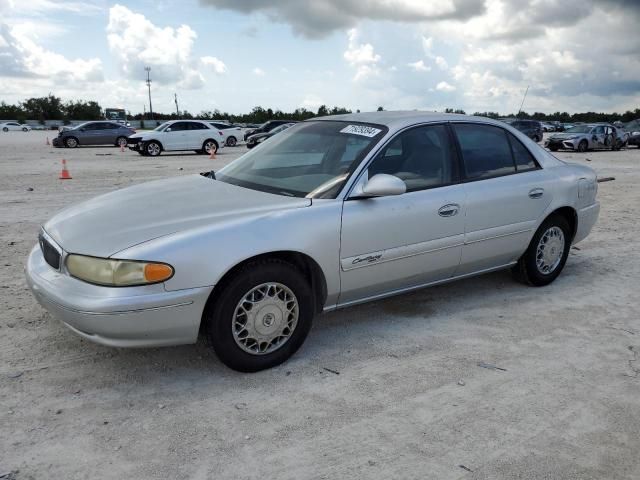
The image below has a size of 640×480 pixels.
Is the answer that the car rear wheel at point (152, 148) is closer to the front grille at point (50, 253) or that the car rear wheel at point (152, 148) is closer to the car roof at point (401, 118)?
the car roof at point (401, 118)

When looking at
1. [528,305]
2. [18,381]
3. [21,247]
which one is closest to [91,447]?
[18,381]

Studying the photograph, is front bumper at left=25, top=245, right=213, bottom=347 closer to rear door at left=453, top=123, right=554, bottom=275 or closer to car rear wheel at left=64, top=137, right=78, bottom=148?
rear door at left=453, top=123, right=554, bottom=275

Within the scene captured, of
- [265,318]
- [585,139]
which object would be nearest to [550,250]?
[265,318]

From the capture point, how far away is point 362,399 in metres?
3.14

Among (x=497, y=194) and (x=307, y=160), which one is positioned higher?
(x=307, y=160)

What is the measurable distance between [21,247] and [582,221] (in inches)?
233

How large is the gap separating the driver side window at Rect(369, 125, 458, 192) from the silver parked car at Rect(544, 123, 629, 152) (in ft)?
74.4

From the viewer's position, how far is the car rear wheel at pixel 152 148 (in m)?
22.3

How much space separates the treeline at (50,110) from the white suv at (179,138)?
6690 centimetres

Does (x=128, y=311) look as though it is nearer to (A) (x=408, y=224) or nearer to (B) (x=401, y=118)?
(A) (x=408, y=224)

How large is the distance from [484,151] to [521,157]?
48 centimetres

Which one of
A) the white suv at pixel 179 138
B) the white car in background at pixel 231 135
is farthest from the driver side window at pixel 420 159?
the white car in background at pixel 231 135

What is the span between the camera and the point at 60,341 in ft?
12.5

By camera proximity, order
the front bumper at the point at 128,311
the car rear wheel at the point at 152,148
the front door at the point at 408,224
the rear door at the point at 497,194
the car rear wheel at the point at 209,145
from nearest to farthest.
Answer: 1. the front bumper at the point at 128,311
2. the front door at the point at 408,224
3. the rear door at the point at 497,194
4. the car rear wheel at the point at 152,148
5. the car rear wheel at the point at 209,145
